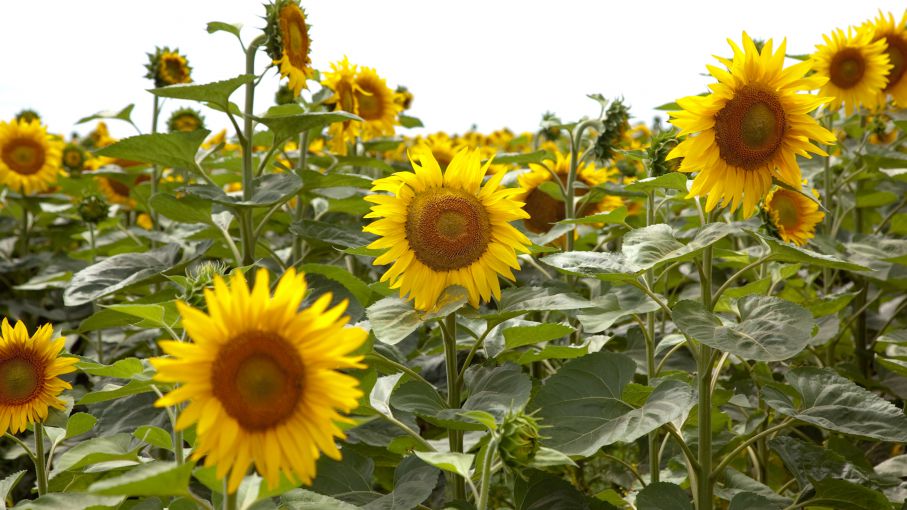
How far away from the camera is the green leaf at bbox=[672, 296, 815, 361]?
143 centimetres

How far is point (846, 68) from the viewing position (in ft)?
9.48

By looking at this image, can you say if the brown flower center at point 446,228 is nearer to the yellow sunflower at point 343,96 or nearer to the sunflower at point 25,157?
the yellow sunflower at point 343,96

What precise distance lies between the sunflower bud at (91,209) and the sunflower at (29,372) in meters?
1.89

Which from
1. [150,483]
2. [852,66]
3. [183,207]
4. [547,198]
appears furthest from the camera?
[547,198]

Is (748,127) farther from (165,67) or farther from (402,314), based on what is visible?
(165,67)

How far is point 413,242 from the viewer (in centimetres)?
159

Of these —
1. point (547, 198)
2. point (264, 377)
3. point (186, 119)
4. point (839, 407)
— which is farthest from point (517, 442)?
point (186, 119)

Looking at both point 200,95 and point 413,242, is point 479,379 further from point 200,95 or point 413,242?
point 200,95

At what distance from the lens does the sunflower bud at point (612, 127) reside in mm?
2607

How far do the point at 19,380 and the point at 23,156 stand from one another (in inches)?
112

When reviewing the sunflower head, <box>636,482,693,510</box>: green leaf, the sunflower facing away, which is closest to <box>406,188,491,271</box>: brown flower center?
<box>636,482,693,510</box>: green leaf

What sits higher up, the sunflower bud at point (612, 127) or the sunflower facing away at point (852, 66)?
the sunflower facing away at point (852, 66)

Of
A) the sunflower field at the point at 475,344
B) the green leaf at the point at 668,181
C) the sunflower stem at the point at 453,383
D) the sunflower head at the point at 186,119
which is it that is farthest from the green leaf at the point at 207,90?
the sunflower head at the point at 186,119

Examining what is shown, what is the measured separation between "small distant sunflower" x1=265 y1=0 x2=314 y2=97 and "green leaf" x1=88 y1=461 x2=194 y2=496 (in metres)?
1.50
